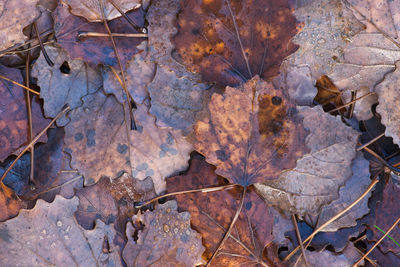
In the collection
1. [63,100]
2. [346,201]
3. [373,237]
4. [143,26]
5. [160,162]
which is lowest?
[373,237]

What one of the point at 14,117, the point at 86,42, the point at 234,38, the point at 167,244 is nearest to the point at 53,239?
the point at 167,244

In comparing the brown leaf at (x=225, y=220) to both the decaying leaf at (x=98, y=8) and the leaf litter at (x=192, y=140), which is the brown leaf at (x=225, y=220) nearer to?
the leaf litter at (x=192, y=140)

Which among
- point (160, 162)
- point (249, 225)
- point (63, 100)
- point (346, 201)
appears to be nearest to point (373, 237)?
point (346, 201)

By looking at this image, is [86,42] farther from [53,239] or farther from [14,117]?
[53,239]

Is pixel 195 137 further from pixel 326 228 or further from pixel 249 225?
pixel 326 228

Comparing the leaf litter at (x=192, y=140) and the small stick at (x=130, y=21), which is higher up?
the small stick at (x=130, y=21)

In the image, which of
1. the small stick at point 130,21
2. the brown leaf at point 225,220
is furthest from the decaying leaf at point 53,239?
the small stick at point 130,21
